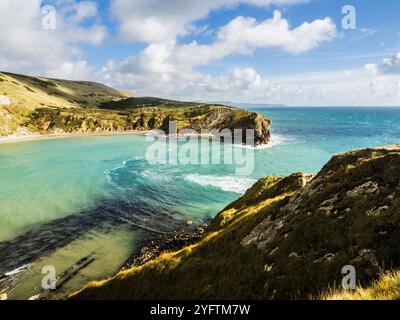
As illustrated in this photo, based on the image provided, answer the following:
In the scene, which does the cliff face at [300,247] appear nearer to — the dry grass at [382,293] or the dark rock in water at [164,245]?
the dry grass at [382,293]

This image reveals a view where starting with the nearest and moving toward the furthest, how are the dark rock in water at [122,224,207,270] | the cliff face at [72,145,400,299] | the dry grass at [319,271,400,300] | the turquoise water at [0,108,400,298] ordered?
1. the dry grass at [319,271,400,300]
2. the cliff face at [72,145,400,299]
3. the dark rock in water at [122,224,207,270]
4. the turquoise water at [0,108,400,298]

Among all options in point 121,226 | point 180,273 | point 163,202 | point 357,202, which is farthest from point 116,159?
point 357,202

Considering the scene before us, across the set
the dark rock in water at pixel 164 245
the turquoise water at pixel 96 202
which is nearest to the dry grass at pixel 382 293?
the dark rock in water at pixel 164 245

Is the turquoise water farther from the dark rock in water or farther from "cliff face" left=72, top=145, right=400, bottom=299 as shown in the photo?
"cliff face" left=72, top=145, right=400, bottom=299

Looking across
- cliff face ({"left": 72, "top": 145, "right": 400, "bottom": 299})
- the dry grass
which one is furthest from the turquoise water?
the dry grass

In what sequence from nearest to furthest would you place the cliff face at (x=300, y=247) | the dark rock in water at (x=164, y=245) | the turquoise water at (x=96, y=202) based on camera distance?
the cliff face at (x=300, y=247), the dark rock in water at (x=164, y=245), the turquoise water at (x=96, y=202)

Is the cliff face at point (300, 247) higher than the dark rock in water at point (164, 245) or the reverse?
higher
